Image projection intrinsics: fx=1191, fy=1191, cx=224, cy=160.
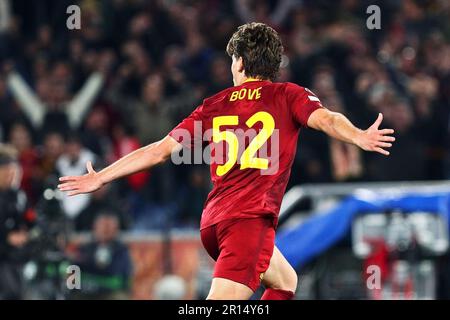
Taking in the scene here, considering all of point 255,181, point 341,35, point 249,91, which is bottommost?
point 255,181

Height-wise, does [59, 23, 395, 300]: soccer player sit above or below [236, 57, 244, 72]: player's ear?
below

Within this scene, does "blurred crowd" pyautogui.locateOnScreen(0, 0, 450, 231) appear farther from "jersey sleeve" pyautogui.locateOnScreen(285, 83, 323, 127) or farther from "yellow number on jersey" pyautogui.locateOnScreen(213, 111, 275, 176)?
"jersey sleeve" pyautogui.locateOnScreen(285, 83, 323, 127)

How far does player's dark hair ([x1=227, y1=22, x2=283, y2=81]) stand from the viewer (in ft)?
22.8

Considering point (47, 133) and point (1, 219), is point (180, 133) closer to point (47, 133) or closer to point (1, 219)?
point (1, 219)

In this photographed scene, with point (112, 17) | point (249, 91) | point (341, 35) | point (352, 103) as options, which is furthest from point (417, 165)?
point (249, 91)

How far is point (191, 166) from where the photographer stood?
1382 centimetres

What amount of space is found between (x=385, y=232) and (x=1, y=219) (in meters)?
3.73

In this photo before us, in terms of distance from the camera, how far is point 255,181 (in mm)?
6852

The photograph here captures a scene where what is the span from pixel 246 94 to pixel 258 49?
27 cm

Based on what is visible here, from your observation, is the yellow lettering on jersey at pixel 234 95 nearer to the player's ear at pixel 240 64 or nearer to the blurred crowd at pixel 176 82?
the player's ear at pixel 240 64
